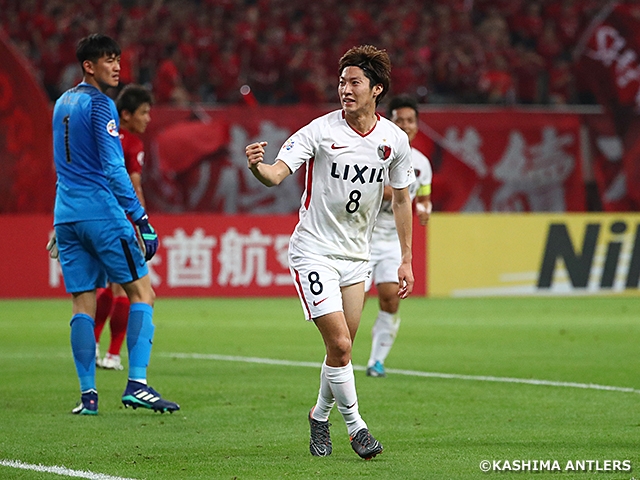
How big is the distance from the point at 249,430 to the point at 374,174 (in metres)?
1.87

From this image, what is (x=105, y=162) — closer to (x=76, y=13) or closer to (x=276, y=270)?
(x=276, y=270)

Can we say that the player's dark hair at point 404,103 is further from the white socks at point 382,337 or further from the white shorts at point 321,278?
the white shorts at point 321,278

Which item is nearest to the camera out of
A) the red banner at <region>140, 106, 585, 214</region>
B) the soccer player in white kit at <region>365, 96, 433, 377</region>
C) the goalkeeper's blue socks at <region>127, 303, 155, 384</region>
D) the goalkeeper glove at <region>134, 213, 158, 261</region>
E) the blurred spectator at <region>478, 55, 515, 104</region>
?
the goalkeeper glove at <region>134, 213, 158, 261</region>

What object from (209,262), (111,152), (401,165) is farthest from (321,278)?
(209,262)

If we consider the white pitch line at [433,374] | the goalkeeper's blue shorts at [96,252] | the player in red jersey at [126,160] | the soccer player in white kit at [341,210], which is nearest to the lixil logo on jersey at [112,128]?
the goalkeeper's blue shorts at [96,252]

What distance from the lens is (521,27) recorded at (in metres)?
25.3

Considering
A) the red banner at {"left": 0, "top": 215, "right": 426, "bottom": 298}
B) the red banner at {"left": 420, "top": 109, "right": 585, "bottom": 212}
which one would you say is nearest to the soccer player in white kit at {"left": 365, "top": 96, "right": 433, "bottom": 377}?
the red banner at {"left": 0, "top": 215, "right": 426, "bottom": 298}

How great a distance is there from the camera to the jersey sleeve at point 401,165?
6.53m

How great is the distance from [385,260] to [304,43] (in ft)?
45.2

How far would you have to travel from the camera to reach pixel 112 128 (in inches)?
299

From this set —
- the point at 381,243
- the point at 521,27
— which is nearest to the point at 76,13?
the point at 521,27

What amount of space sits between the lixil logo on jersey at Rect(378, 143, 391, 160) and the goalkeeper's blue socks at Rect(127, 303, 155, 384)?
234cm

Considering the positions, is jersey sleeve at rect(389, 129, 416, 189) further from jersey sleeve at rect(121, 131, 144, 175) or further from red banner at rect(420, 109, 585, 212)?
red banner at rect(420, 109, 585, 212)

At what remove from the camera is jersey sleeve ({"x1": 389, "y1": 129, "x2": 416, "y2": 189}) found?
21.4 ft
